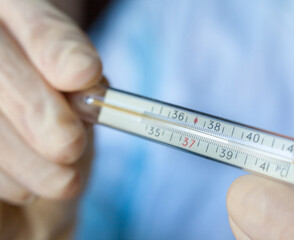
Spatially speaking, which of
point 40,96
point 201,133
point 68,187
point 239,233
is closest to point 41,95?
point 40,96

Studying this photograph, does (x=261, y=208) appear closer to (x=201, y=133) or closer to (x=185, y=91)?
(x=201, y=133)

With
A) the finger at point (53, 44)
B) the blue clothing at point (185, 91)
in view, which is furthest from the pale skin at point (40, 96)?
the blue clothing at point (185, 91)

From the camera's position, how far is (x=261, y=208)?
0.49m

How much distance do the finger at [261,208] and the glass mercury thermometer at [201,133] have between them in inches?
1.4

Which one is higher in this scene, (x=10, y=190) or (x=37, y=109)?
(x=37, y=109)

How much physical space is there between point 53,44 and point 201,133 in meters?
0.35

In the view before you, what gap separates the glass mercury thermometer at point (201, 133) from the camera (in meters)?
0.54

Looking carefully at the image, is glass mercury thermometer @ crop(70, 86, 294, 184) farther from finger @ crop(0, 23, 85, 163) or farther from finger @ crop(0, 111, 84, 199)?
finger @ crop(0, 111, 84, 199)

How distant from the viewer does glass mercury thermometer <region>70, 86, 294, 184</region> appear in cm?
54

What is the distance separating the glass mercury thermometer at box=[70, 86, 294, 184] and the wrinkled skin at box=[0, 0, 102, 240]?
81 mm

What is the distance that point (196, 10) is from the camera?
1.18 meters

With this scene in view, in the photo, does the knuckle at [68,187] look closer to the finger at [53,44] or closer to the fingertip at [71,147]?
the fingertip at [71,147]

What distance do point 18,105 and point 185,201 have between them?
624mm

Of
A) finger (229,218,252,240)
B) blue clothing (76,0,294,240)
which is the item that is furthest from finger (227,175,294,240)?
blue clothing (76,0,294,240)
